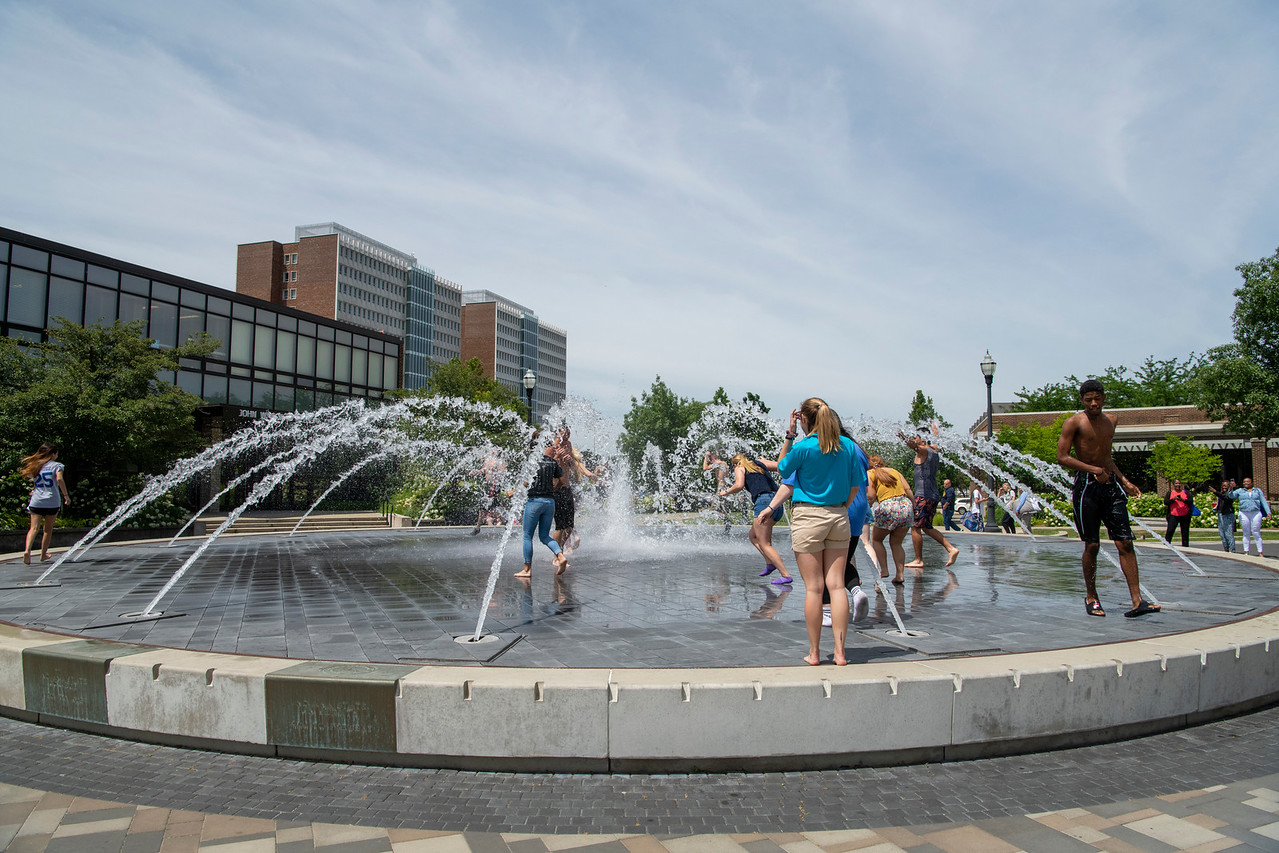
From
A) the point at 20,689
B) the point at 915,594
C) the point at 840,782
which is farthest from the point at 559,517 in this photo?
the point at 840,782

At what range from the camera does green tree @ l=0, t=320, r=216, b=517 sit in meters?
17.4

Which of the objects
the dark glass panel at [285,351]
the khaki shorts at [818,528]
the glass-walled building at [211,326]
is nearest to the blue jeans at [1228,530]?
the khaki shorts at [818,528]

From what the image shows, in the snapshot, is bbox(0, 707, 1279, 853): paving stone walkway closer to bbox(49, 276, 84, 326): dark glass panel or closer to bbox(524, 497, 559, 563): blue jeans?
bbox(524, 497, 559, 563): blue jeans

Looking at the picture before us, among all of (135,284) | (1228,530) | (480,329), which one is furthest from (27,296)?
(480,329)

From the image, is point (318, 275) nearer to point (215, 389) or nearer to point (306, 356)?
point (306, 356)

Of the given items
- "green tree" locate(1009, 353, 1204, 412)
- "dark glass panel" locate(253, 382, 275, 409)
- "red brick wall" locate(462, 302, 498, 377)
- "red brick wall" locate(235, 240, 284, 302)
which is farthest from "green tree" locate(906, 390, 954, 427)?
"red brick wall" locate(462, 302, 498, 377)

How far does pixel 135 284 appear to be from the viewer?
29406mm

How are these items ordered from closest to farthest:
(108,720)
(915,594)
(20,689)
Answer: (108,720)
(20,689)
(915,594)

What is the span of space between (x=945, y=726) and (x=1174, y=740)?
144 cm

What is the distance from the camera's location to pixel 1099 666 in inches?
156

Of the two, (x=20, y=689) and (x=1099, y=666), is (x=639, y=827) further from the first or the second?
(x=20, y=689)

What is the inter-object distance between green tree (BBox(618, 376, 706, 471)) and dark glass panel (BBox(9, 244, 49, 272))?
3898cm

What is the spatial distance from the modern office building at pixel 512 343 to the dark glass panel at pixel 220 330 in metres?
87.4

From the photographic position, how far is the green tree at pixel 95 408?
17.4 meters
